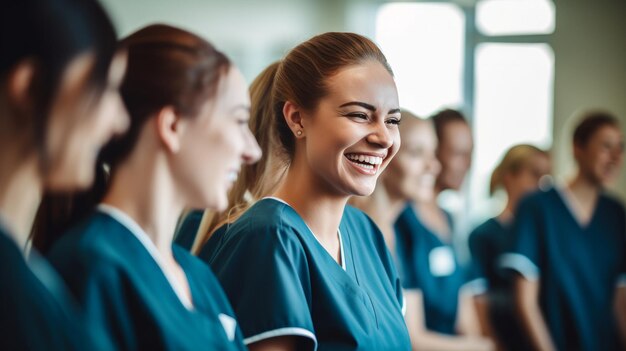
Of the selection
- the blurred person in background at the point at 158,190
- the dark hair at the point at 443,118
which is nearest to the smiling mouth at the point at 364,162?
the blurred person in background at the point at 158,190

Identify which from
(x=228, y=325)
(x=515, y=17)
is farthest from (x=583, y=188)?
(x=515, y=17)

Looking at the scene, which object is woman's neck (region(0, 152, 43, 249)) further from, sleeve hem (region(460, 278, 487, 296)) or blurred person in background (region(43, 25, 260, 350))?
sleeve hem (region(460, 278, 487, 296))

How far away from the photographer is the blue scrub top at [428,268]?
2.86 metres

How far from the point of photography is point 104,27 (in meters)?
0.81

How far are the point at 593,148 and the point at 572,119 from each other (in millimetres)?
2256

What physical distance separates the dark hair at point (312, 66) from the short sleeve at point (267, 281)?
26cm

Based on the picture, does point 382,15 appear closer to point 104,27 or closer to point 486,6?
point 486,6

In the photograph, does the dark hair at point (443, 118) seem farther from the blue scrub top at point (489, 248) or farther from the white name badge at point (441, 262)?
the blue scrub top at point (489, 248)

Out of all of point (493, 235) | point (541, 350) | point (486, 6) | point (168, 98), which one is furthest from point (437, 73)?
point (168, 98)

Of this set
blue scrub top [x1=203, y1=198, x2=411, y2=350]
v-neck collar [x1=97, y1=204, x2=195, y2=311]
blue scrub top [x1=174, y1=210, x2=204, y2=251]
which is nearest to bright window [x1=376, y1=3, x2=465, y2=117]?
blue scrub top [x1=174, y1=210, x2=204, y2=251]

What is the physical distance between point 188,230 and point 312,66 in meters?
0.62

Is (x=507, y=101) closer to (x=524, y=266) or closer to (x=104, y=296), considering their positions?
(x=524, y=266)

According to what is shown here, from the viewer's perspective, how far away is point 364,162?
4.89 feet

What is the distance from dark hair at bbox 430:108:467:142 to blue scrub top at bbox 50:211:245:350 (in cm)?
227
